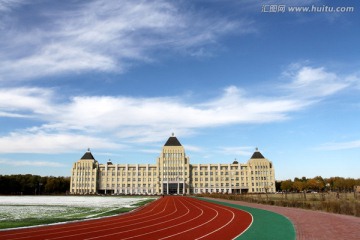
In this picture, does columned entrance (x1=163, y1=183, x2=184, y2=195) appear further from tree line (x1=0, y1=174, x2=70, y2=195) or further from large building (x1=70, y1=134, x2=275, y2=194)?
tree line (x1=0, y1=174, x2=70, y2=195)

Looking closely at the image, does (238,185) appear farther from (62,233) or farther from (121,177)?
(62,233)

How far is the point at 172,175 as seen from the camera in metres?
122

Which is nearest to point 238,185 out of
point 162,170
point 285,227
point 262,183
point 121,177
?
point 262,183

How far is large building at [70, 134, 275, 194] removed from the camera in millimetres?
122875

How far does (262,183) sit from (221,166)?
17799mm

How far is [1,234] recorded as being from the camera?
44.3 feet

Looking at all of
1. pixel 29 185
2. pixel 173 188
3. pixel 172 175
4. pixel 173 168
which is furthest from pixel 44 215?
pixel 29 185

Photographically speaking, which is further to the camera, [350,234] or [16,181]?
[16,181]

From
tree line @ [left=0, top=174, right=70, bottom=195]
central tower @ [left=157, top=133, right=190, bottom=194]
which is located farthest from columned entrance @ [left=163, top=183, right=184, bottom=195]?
tree line @ [left=0, top=174, right=70, bottom=195]

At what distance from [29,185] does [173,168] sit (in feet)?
183

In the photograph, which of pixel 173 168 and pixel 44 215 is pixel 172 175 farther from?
pixel 44 215

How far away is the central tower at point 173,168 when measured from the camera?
392 ft

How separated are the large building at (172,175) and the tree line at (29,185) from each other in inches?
308

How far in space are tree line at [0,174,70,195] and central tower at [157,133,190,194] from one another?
145 feet
